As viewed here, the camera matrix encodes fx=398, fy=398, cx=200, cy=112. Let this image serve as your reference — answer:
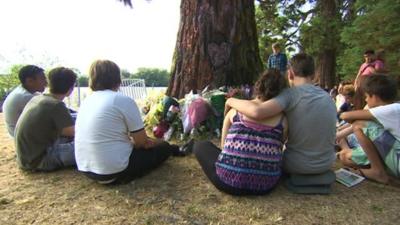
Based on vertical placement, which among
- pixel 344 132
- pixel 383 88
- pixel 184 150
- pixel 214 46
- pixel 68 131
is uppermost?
pixel 214 46

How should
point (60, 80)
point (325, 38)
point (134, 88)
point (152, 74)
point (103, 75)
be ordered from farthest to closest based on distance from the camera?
point (152, 74), point (134, 88), point (325, 38), point (60, 80), point (103, 75)

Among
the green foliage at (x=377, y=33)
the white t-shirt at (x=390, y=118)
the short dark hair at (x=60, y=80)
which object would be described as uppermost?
the green foliage at (x=377, y=33)

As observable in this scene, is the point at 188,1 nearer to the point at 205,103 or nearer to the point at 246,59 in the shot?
the point at 246,59

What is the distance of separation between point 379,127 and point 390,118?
4.7 inches

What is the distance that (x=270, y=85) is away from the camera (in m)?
2.96

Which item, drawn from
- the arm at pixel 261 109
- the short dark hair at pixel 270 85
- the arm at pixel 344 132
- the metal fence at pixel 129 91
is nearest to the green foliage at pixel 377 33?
the arm at pixel 344 132

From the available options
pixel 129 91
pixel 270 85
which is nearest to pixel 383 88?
pixel 270 85

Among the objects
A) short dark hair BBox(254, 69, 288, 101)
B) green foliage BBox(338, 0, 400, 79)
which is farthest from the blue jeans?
green foliage BBox(338, 0, 400, 79)

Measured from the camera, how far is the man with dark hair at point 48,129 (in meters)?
3.67

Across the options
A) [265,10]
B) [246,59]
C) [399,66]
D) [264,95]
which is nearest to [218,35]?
[246,59]

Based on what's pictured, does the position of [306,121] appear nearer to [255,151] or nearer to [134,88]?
[255,151]

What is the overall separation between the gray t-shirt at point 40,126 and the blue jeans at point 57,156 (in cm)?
4

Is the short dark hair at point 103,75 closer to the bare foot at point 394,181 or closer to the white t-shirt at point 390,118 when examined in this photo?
the white t-shirt at point 390,118

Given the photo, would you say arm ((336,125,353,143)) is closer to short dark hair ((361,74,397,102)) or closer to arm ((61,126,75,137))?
short dark hair ((361,74,397,102))
